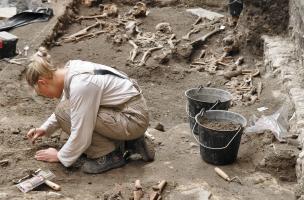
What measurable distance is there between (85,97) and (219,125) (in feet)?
5.03

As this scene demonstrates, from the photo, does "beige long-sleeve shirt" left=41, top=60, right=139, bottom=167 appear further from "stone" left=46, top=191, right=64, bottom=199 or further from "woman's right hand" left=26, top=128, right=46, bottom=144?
"stone" left=46, top=191, right=64, bottom=199

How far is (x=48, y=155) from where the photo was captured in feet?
16.3

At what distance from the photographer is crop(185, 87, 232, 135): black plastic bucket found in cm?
605

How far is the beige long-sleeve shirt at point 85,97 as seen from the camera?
4.50m

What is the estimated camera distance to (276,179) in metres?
4.92

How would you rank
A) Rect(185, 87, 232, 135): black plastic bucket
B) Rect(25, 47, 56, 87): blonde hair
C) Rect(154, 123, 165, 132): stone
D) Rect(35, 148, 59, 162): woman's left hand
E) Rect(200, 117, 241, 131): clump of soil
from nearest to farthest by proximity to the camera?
1. Rect(25, 47, 56, 87): blonde hair
2. Rect(35, 148, 59, 162): woman's left hand
3. Rect(200, 117, 241, 131): clump of soil
4. Rect(185, 87, 232, 135): black plastic bucket
5. Rect(154, 123, 165, 132): stone

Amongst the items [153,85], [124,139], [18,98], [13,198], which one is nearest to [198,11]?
[153,85]

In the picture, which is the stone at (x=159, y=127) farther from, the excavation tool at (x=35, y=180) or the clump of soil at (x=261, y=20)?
the clump of soil at (x=261, y=20)

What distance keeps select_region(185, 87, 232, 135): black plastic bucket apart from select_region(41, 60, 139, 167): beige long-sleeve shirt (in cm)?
142

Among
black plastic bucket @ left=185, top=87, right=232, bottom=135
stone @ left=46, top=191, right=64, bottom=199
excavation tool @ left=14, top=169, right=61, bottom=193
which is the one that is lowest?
excavation tool @ left=14, top=169, right=61, bottom=193

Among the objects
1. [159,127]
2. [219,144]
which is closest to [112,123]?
[219,144]

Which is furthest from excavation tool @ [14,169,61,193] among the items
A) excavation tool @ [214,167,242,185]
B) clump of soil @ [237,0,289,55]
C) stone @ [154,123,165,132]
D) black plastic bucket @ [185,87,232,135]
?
clump of soil @ [237,0,289,55]

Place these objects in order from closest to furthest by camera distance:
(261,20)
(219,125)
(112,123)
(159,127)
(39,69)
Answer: (39,69) → (112,123) → (219,125) → (159,127) → (261,20)

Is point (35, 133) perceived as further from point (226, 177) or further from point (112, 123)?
point (226, 177)
